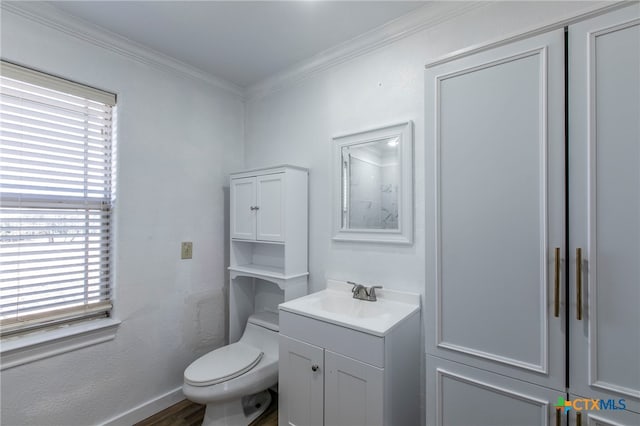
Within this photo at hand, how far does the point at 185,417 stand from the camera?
2035 mm

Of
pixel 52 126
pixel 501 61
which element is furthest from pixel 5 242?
pixel 501 61

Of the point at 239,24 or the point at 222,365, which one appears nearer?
the point at 239,24

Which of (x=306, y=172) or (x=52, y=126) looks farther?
(x=306, y=172)

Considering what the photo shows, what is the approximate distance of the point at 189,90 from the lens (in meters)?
2.33

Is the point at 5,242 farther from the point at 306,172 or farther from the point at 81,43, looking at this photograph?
the point at 306,172

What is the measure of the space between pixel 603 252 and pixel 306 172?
1.70m

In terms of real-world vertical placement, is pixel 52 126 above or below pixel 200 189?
above

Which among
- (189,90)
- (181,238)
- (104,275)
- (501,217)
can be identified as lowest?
(104,275)

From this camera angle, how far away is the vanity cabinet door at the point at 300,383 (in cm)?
154

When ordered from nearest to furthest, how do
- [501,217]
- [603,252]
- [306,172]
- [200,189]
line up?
[603,252] < [501,217] < [306,172] < [200,189]

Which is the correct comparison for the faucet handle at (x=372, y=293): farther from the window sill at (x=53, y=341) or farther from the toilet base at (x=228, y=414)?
the window sill at (x=53, y=341)

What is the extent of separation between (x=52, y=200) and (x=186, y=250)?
2.79 feet

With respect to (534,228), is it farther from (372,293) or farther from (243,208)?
(243,208)

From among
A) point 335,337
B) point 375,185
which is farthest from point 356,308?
point 375,185
